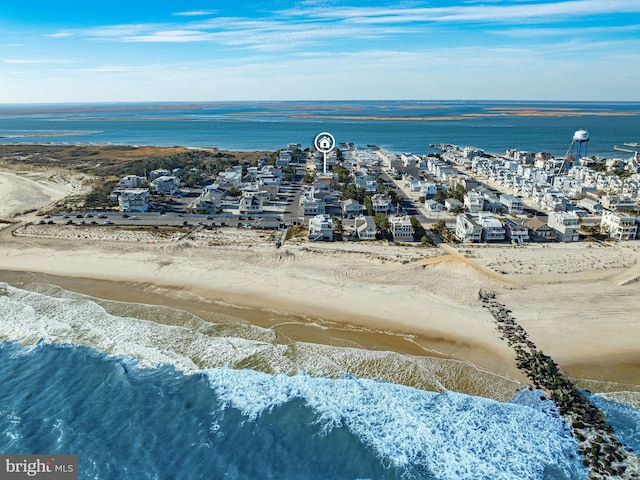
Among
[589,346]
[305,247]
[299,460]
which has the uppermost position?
[305,247]

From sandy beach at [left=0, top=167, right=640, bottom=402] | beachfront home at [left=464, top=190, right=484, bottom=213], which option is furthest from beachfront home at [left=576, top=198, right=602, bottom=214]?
beachfront home at [left=464, top=190, right=484, bottom=213]

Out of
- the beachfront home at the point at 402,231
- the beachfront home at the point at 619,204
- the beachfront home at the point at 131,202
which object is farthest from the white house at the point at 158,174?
the beachfront home at the point at 619,204

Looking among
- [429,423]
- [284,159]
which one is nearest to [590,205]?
[429,423]

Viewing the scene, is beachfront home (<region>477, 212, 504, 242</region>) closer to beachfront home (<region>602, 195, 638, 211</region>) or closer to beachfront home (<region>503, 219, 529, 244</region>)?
beachfront home (<region>503, 219, 529, 244</region>)

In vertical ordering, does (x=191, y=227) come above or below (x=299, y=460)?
above

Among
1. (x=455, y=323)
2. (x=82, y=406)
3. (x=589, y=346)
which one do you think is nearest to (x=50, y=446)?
(x=82, y=406)

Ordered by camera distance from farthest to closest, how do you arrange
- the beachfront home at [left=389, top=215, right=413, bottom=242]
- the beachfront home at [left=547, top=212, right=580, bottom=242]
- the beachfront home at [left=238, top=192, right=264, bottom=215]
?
the beachfront home at [left=238, top=192, right=264, bottom=215] < the beachfront home at [left=547, top=212, right=580, bottom=242] < the beachfront home at [left=389, top=215, right=413, bottom=242]

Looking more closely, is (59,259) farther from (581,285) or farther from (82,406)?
(581,285)

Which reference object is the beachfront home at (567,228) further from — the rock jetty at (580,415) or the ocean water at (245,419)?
the ocean water at (245,419)
